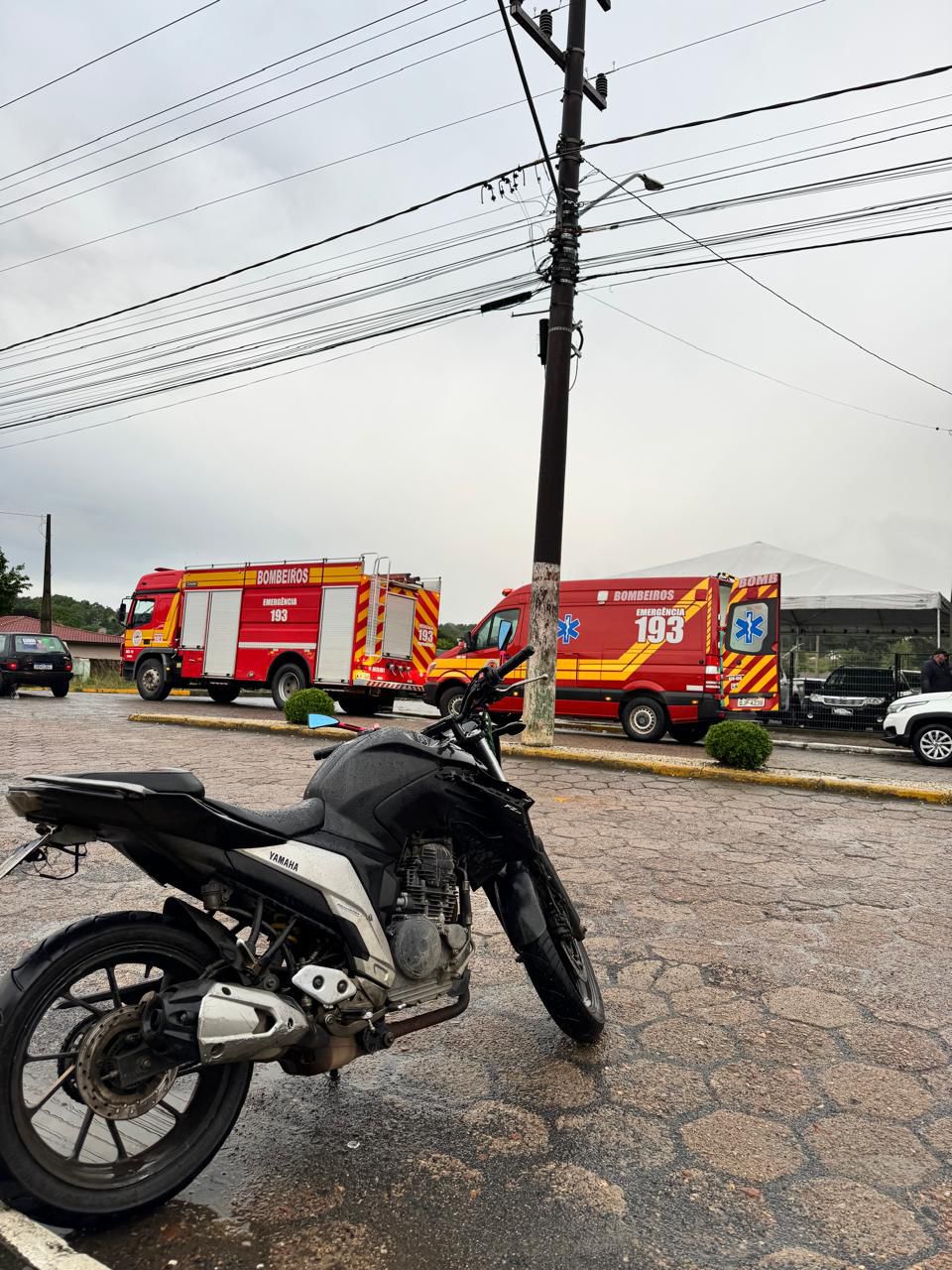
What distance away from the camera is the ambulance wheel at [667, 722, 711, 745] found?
13.4m

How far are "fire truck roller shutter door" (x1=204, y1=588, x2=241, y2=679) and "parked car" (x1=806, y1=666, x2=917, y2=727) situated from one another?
11356mm

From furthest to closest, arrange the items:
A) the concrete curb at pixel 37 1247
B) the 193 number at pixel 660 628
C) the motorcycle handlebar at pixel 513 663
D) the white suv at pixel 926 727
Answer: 1. the 193 number at pixel 660 628
2. the white suv at pixel 926 727
3. the motorcycle handlebar at pixel 513 663
4. the concrete curb at pixel 37 1247

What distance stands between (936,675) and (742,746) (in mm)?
7436

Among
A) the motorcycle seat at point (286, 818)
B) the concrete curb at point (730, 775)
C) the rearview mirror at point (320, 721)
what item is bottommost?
the concrete curb at point (730, 775)

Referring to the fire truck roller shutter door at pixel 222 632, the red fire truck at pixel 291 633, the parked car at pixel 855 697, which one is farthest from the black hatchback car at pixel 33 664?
the parked car at pixel 855 697

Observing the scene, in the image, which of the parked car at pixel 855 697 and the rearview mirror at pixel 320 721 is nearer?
the rearview mirror at pixel 320 721

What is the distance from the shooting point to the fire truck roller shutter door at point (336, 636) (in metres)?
16.5

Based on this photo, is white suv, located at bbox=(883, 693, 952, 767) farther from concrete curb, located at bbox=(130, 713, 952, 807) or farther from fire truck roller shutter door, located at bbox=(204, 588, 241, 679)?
fire truck roller shutter door, located at bbox=(204, 588, 241, 679)

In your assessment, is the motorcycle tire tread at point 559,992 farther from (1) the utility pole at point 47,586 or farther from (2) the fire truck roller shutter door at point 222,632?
(1) the utility pole at point 47,586

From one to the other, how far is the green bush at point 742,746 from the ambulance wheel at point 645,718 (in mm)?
4331

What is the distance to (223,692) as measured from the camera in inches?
774

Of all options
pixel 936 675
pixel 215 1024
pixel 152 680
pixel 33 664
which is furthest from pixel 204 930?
pixel 33 664

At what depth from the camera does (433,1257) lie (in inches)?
76.5

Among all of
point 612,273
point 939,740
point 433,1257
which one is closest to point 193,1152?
point 433,1257
